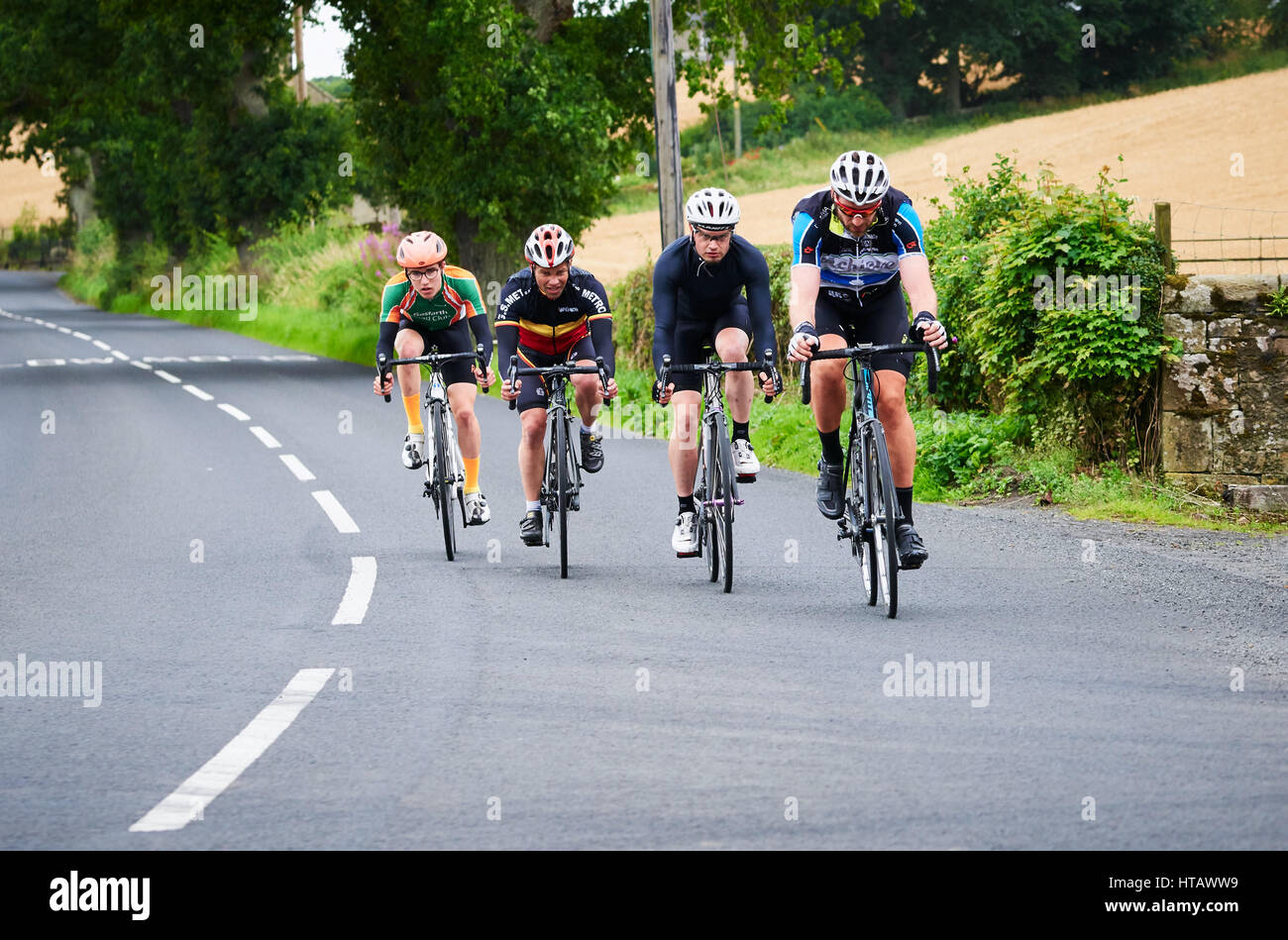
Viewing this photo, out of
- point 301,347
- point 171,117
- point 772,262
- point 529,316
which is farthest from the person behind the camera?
point 171,117

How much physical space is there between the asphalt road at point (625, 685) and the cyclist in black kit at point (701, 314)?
2.26 feet

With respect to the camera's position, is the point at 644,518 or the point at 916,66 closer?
the point at 644,518

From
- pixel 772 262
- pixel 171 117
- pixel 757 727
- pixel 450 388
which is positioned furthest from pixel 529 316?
pixel 171 117

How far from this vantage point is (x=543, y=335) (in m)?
9.58

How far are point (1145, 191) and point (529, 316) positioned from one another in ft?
127

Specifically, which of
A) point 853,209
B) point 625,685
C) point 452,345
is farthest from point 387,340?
point 625,685

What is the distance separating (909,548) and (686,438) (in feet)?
5.56

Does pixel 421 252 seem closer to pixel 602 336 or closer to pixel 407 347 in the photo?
pixel 407 347

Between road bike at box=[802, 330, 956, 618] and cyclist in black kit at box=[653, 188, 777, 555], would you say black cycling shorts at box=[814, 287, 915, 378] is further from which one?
cyclist in black kit at box=[653, 188, 777, 555]

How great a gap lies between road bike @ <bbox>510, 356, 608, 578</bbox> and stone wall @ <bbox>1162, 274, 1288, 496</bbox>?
4.60 meters

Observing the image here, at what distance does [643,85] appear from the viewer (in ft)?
92.2

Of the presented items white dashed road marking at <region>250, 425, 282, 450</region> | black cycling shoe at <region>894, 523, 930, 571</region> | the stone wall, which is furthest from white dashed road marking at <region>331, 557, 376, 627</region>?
white dashed road marking at <region>250, 425, 282, 450</region>

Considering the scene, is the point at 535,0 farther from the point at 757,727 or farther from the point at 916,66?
the point at 916,66

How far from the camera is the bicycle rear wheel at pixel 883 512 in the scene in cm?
759
